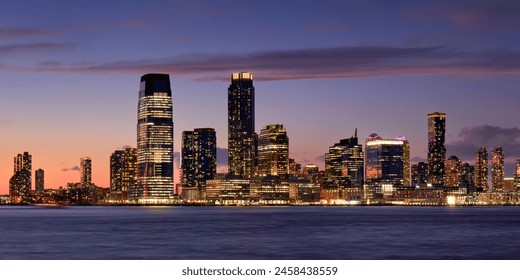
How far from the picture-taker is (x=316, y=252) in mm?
66688

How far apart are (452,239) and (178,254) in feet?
112
